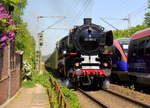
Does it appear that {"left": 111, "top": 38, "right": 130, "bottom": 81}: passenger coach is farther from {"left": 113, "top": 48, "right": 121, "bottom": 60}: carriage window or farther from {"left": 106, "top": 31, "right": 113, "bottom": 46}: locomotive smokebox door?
{"left": 106, "top": 31, "right": 113, "bottom": 46}: locomotive smokebox door

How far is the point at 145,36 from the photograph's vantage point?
1464 centimetres

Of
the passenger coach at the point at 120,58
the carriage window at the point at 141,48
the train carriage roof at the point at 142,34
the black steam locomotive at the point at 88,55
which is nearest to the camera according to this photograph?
the train carriage roof at the point at 142,34

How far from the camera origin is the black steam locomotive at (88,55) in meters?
15.8

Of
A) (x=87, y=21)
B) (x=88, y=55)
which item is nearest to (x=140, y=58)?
(x=88, y=55)

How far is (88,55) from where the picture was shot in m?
16.0

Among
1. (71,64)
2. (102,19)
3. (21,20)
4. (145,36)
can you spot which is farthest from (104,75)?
(21,20)

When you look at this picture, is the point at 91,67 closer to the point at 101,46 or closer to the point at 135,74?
the point at 101,46

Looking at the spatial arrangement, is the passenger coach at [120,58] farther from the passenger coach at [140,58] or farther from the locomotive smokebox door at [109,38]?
the locomotive smokebox door at [109,38]

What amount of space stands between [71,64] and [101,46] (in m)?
2.03

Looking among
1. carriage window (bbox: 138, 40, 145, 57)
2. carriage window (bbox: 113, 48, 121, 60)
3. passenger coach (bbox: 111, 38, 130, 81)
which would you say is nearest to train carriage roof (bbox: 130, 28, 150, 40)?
carriage window (bbox: 138, 40, 145, 57)

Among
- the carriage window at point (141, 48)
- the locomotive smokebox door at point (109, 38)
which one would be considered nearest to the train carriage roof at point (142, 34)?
the carriage window at point (141, 48)

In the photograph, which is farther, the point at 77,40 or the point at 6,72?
the point at 77,40

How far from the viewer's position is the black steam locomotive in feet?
51.8

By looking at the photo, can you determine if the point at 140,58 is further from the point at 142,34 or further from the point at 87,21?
the point at 87,21
